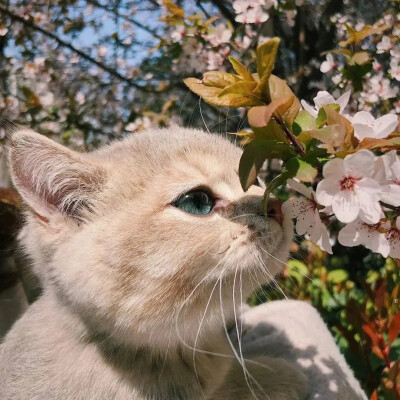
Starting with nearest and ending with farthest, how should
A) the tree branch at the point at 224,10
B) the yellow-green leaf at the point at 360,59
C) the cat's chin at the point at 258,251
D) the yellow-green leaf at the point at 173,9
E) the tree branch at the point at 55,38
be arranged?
the cat's chin at the point at 258,251 < the yellow-green leaf at the point at 360,59 < the yellow-green leaf at the point at 173,9 < the tree branch at the point at 55,38 < the tree branch at the point at 224,10

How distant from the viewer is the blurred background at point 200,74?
1.56 meters

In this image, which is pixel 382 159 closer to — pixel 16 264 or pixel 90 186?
pixel 90 186

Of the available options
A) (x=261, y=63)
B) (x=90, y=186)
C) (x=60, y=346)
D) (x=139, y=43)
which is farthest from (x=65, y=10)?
(x=261, y=63)

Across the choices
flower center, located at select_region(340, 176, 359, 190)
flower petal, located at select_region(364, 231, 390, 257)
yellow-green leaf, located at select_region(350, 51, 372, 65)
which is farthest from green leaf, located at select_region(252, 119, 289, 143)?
yellow-green leaf, located at select_region(350, 51, 372, 65)

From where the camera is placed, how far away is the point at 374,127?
0.71m

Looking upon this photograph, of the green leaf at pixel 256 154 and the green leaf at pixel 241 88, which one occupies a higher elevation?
the green leaf at pixel 241 88

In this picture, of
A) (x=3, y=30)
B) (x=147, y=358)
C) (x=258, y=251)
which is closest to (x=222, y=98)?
(x=258, y=251)

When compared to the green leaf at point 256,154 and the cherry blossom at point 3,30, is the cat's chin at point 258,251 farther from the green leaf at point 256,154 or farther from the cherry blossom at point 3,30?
the cherry blossom at point 3,30

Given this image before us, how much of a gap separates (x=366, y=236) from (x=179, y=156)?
21.0 inches

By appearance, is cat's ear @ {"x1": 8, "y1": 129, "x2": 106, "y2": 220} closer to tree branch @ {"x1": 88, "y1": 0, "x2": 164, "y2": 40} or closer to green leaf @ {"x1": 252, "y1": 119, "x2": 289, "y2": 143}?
green leaf @ {"x1": 252, "y1": 119, "x2": 289, "y2": 143}

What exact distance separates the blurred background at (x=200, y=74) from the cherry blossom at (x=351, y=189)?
0.68 meters

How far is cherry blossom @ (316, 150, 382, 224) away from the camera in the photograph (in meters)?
0.65

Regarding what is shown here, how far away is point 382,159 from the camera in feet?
2.19

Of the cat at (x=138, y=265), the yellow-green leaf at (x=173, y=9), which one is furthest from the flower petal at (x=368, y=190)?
the yellow-green leaf at (x=173, y=9)
